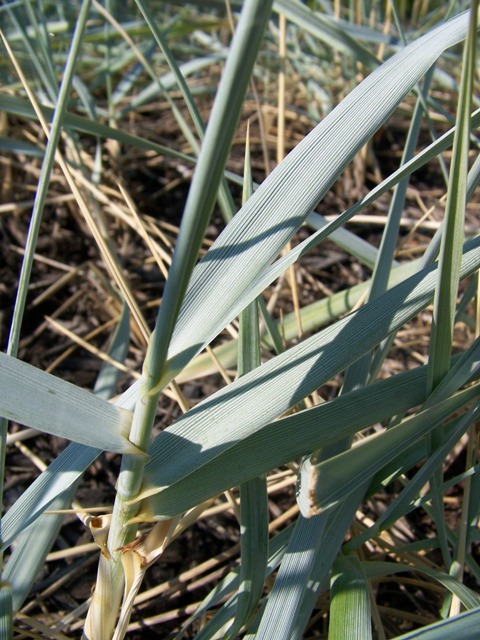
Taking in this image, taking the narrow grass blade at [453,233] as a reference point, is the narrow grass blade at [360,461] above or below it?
below

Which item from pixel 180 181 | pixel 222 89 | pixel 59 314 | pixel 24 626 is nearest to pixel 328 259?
pixel 180 181

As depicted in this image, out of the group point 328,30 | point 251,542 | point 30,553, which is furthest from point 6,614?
point 328,30

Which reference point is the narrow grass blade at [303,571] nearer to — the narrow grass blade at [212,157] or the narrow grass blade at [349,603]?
the narrow grass blade at [349,603]

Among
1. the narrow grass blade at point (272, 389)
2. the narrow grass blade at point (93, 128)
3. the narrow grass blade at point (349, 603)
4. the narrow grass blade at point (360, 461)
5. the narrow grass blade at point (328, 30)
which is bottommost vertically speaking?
the narrow grass blade at point (349, 603)

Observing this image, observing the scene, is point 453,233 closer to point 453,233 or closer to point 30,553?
point 453,233

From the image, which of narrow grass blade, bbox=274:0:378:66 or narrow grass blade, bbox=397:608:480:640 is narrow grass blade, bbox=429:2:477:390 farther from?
narrow grass blade, bbox=274:0:378:66

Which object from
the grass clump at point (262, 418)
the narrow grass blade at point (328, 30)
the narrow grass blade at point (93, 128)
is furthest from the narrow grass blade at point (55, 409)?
the narrow grass blade at point (328, 30)
